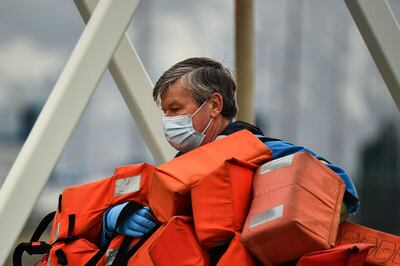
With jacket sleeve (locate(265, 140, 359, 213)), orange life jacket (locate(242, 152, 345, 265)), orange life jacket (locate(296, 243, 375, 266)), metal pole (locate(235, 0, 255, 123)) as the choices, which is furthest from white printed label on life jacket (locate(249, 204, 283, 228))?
metal pole (locate(235, 0, 255, 123))

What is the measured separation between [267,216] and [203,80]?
771 mm

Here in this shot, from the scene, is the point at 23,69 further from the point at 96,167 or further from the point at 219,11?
the point at 219,11

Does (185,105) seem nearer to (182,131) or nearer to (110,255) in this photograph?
(182,131)

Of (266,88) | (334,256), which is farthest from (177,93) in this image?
(266,88)

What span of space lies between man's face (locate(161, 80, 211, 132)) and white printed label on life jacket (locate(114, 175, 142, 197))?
0.25 m

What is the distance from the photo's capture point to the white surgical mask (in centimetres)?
316

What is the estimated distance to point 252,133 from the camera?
307 cm

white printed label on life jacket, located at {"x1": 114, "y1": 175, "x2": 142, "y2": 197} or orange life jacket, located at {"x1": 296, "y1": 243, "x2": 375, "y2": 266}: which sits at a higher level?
white printed label on life jacket, located at {"x1": 114, "y1": 175, "x2": 142, "y2": 197}

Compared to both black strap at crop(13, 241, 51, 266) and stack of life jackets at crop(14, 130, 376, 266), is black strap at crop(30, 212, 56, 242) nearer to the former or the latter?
black strap at crop(13, 241, 51, 266)

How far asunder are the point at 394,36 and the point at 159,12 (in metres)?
6.85

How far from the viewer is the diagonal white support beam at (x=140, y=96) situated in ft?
13.6

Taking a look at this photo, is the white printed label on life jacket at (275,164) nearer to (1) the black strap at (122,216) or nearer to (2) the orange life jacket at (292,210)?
(2) the orange life jacket at (292,210)

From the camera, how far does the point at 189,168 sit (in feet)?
9.11

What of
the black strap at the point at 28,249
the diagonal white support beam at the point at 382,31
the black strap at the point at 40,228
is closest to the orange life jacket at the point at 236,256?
the black strap at the point at 28,249
